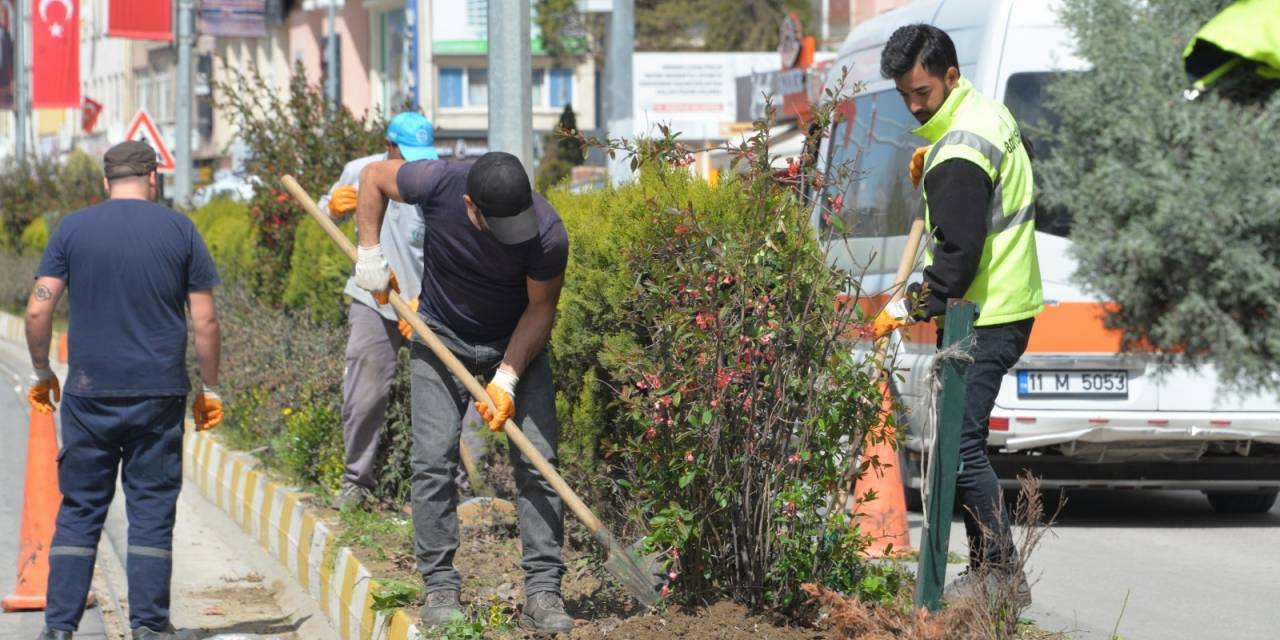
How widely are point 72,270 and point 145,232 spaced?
281mm

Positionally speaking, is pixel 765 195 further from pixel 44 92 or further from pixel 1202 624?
pixel 44 92

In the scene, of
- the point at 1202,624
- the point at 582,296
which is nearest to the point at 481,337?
the point at 582,296

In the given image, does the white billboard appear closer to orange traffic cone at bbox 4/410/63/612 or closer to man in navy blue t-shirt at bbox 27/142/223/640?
orange traffic cone at bbox 4/410/63/612

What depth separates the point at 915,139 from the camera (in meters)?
9.15

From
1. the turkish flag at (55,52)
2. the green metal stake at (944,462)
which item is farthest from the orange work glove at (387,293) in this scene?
the turkish flag at (55,52)

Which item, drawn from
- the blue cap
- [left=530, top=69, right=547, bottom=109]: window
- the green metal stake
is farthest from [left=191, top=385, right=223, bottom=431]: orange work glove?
[left=530, top=69, right=547, bottom=109]: window

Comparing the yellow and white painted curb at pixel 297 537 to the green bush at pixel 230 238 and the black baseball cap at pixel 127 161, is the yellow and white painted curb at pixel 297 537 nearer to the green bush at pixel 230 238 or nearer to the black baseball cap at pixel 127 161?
the black baseball cap at pixel 127 161

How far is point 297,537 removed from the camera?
7.96m

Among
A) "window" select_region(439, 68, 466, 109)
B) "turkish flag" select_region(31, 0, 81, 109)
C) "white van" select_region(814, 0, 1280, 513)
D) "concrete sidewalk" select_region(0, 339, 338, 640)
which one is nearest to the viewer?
"concrete sidewalk" select_region(0, 339, 338, 640)

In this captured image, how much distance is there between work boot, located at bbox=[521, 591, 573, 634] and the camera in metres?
5.29

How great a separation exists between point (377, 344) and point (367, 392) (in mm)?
221

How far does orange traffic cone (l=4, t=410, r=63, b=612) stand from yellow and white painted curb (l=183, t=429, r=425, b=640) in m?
1.09

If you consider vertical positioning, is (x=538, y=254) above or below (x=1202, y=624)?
above

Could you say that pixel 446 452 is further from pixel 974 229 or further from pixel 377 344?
pixel 377 344
